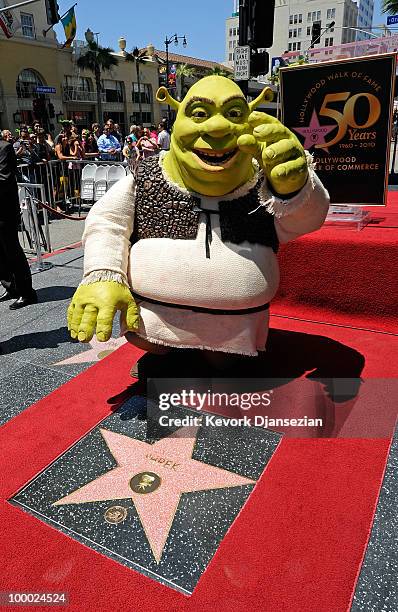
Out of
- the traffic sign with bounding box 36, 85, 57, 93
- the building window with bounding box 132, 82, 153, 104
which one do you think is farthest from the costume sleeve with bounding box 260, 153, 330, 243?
the building window with bounding box 132, 82, 153, 104

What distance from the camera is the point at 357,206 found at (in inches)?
Answer: 151

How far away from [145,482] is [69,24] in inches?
782

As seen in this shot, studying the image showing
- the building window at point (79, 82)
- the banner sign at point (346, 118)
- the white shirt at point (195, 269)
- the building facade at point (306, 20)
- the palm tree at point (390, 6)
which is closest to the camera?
the white shirt at point (195, 269)

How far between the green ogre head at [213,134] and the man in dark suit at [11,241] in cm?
211

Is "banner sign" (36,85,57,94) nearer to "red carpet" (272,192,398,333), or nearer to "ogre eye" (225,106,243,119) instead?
"red carpet" (272,192,398,333)

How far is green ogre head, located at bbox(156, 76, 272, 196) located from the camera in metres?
1.94

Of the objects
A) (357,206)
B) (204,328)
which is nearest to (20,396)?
(204,328)

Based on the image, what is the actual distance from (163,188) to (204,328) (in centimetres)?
72

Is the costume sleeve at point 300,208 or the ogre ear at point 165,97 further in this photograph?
the ogre ear at point 165,97

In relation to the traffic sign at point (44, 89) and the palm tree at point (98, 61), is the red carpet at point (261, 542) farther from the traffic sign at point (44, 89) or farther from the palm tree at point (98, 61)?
the palm tree at point (98, 61)

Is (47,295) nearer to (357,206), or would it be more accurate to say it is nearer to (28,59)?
(357,206)

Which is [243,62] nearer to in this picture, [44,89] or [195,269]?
[195,269]

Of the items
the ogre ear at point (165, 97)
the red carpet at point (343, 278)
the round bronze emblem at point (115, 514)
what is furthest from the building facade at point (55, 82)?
the round bronze emblem at point (115, 514)

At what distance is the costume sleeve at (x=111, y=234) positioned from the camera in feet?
7.14
